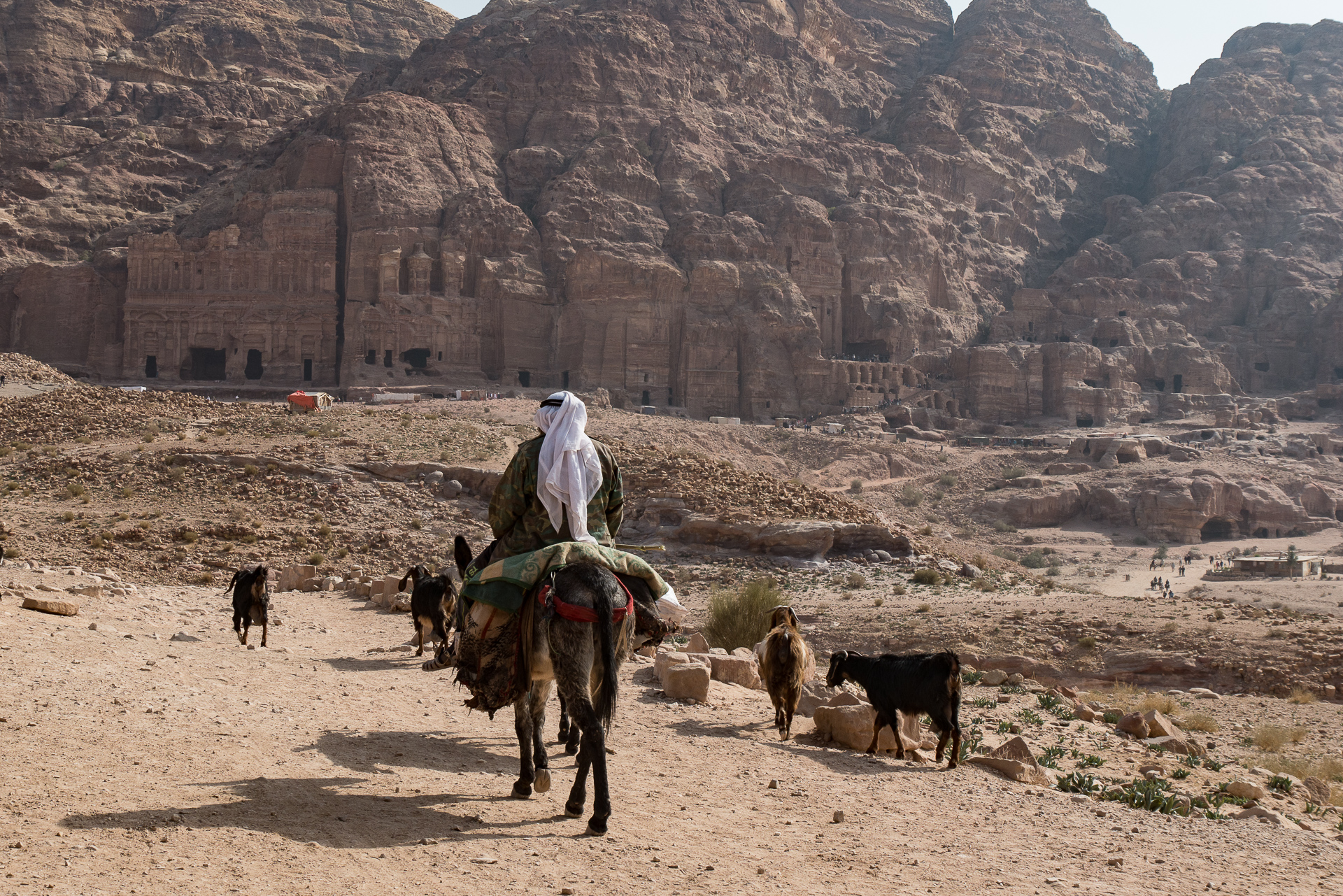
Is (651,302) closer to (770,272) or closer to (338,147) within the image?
(770,272)

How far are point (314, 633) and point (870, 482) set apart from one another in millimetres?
39064

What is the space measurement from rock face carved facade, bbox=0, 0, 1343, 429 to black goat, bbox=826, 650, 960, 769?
48706 millimetres

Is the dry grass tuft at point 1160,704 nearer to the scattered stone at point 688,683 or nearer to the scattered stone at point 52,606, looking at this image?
the scattered stone at point 688,683

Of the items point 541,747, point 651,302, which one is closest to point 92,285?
point 651,302

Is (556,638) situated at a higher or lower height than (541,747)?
higher

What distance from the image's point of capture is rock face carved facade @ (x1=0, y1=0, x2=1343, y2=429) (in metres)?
61.3

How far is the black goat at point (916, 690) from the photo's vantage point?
9477 mm

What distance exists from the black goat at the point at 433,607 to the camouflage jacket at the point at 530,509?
18.1ft

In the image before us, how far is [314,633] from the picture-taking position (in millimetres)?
15328

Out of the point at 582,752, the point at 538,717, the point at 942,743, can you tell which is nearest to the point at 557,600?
the point at 582,752

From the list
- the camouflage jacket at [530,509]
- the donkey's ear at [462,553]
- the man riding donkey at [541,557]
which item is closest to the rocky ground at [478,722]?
the man riding donkey at [541,557]

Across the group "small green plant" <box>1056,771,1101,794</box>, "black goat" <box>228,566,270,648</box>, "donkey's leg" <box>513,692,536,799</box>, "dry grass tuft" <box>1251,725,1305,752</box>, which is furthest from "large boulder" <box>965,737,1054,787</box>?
"black goat" <box>228,566,270,648</box>

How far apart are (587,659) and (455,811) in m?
1.25

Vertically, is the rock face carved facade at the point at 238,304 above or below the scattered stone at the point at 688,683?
above
